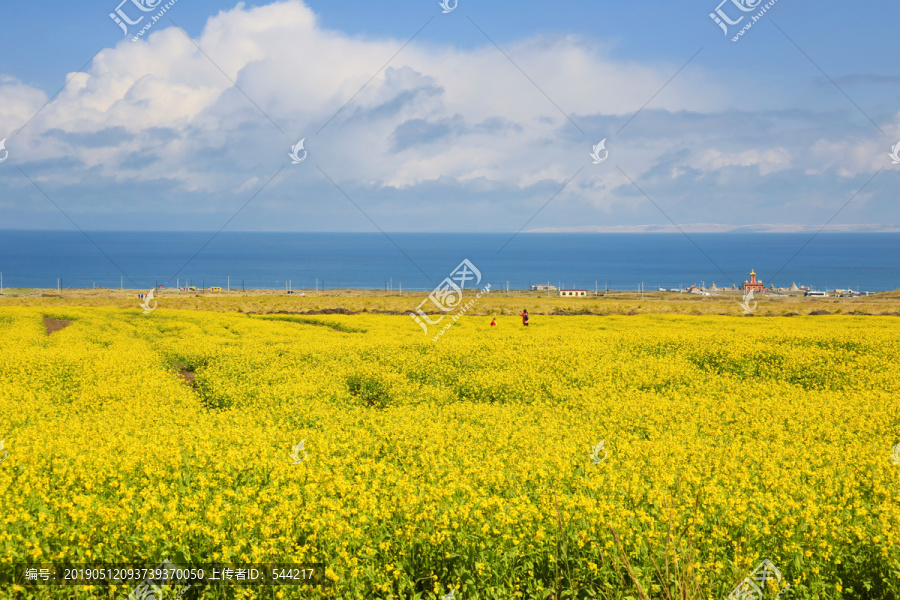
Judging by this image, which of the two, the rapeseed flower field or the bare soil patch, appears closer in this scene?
the rapeseed flower field

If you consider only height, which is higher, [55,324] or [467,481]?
[55,324]

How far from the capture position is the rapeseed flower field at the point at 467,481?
5.73 meters

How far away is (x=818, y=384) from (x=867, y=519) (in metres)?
11.8

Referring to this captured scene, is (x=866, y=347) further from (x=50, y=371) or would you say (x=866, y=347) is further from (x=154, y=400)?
(x=50, y=371)

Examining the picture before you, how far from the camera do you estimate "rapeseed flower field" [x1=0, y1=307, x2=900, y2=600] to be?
573cm

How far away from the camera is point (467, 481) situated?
7.34m

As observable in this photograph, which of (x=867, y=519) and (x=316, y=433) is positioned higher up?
(x=316, y=433)

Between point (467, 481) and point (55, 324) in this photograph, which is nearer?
point (467, 481)

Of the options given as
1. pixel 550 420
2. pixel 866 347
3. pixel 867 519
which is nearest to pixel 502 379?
pixel 550 420

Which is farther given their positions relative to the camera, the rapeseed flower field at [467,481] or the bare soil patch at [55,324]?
the bare soil patch at [55,324]

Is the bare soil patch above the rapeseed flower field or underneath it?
above

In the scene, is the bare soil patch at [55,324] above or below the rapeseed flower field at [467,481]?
above

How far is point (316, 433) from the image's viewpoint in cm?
1029

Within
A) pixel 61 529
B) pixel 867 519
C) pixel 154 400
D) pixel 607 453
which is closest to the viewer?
pixel 61 529
